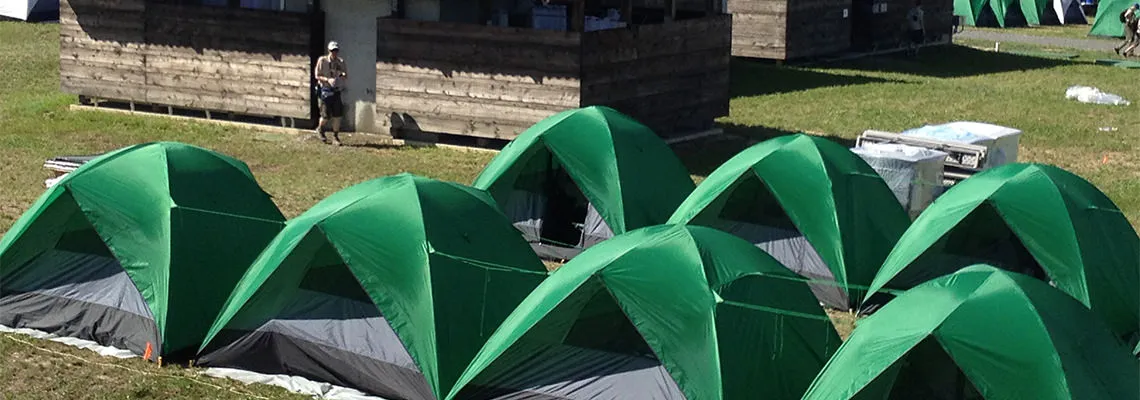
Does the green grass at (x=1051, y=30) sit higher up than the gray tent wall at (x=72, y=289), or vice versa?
the green grass at (x=1051, y=30)

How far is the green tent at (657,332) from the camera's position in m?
10.6

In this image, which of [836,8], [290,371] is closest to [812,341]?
[290,371]

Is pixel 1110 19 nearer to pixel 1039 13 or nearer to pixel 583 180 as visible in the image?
pixel 1039 13

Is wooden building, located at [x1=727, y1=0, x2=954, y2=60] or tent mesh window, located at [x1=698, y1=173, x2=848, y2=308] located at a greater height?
wooden building, located at [x1=727, y1=0, x2=954, y2=60]

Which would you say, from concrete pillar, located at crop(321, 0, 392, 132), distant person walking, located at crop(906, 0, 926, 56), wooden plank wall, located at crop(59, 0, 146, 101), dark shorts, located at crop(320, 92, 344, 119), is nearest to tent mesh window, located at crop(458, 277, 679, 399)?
dark shorts, located at crop(320, 92, 344, 119)

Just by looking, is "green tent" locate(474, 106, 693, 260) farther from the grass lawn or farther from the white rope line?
the white rope line

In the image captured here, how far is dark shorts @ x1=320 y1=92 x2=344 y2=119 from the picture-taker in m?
21.6

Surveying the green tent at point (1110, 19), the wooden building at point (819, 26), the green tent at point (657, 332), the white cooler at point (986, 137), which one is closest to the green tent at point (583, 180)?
the white cooler at point (986, 137)

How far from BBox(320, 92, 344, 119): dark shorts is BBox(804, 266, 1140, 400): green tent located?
493 inches

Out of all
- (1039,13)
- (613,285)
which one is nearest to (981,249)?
(613,285)

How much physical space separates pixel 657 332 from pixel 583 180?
5.06m

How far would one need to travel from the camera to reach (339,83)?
21.5m

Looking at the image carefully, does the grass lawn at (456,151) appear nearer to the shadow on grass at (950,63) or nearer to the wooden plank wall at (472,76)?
the shadow on grass at (950,63)

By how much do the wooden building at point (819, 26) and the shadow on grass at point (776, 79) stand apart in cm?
49
